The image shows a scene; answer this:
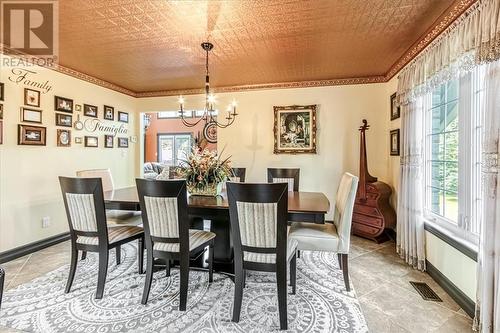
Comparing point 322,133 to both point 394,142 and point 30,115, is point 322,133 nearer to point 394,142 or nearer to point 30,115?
point 394,142

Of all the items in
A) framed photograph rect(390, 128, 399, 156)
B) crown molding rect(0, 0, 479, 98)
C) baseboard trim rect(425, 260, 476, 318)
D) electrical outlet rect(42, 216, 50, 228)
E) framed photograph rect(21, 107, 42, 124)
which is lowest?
baseboard trim rect(425, 260, 476, 318)

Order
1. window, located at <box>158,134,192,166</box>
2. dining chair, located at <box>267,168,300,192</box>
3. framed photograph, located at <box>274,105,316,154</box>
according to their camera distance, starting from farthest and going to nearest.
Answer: window, located at <box>158,134,192,166</box> < framed photograph, located at <box>274,105,316,154</box> < dining chair, located at <box>267,168,300,192</box>

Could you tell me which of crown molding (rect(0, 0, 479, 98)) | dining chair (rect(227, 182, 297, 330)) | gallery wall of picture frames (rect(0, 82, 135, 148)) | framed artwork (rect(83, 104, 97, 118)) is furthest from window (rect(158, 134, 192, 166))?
dining chair (rect(227, 182, 297, 330))

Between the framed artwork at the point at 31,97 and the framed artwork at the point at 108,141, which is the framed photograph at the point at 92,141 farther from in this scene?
the framed artwork at the point at 31,97

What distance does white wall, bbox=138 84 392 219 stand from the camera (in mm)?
4250

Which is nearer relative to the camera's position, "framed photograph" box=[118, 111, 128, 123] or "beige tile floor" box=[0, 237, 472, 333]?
"beige tile floor" box=[0, 237, 472, 333]

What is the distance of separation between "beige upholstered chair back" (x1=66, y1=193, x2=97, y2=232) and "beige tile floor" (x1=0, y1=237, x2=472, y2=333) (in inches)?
32.8

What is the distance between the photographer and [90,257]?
3184 mm

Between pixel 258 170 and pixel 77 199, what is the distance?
9.78ft

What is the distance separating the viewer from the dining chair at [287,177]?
357cm

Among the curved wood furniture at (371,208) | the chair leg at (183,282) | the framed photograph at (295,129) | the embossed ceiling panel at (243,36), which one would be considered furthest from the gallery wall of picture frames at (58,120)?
the curved wood furniture at (371,208)

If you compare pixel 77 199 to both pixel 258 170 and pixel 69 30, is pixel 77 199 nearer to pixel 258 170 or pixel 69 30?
pixel 69 30

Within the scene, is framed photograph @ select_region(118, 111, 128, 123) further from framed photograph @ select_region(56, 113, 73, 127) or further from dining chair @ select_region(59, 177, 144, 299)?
dining chair @ select_region(59, 177, 144, 299)

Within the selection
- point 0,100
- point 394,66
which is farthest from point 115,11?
point 394,66
